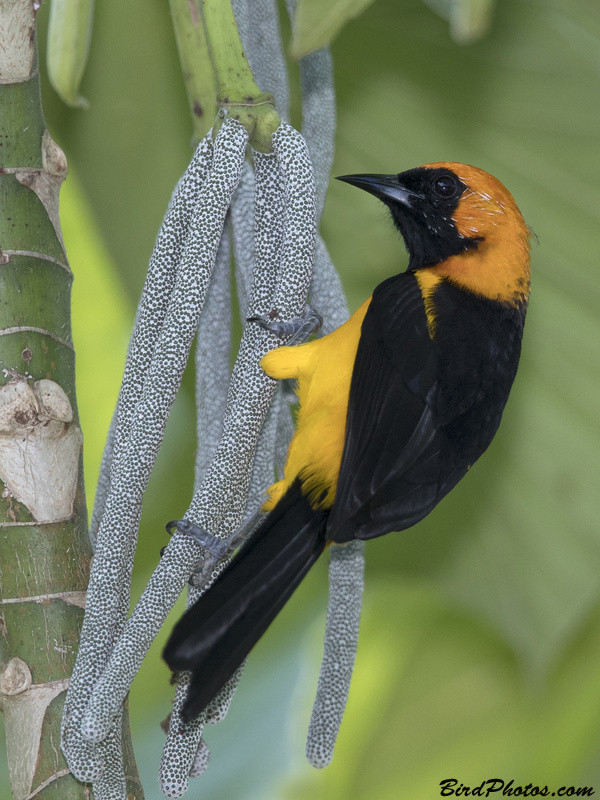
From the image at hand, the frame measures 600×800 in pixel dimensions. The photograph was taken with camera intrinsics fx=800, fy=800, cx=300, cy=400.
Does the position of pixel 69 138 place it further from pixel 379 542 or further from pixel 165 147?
pixel 379 542

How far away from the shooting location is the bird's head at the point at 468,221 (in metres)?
0.91

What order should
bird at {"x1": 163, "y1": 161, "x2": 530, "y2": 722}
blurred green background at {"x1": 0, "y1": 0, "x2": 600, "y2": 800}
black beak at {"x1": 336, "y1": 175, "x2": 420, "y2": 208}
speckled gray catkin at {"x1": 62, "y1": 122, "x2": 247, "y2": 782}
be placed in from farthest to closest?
1. blurred green background at {"x1": 0, "y1": 0, "x2": 600, "y2": 800}
2. black beak at {"x1": 336, "y1": 175, "x2": 420, "y2": 208}
3. bird at {"x1": 163, "y1": 161, "x2": 530, "y2": 722}
4. speckled gray catkin at {"x1": 62, "y1": 122, "x2": 247, "y2": 782}

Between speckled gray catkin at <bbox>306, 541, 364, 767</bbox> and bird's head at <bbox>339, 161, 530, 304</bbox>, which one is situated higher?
bird's head at <bbox>339, 161, 530, 304</bbox>

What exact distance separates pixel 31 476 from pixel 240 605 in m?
0.21

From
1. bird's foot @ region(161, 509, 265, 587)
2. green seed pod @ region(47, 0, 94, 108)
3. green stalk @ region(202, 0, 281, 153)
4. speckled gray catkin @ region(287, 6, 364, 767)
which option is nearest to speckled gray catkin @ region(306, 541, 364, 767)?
speckled gray catkin @ region(287, 6, 364, 767)

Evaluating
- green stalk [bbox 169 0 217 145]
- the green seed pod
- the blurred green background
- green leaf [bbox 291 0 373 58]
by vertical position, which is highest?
green leaf [bbox 291 0 373 58]

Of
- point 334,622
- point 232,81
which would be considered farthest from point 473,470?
point 232,81

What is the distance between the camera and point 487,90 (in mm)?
1039

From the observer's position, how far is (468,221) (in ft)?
3.04

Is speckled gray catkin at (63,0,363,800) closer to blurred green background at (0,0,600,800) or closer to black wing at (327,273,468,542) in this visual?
black wing at (327,273,468,542)

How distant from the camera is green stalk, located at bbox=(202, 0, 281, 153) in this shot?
58cm

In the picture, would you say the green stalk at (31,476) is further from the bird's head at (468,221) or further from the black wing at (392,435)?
the bird's head at (468,221)

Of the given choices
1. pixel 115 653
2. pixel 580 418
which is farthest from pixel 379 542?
pixel 115 653

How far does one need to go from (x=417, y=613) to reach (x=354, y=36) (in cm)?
85
